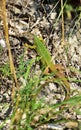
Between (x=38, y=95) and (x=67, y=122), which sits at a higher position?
(x=38, y=95)

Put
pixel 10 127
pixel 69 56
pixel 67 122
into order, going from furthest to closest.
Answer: pixel 69 56, pixel 67 122, pixel 10 127

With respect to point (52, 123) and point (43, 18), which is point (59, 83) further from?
point (43, 18)

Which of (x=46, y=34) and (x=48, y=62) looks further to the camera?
(x=46, y=34)

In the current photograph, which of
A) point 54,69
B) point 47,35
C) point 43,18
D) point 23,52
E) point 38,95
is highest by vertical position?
point 43,18

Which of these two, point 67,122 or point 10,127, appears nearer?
point 10,127

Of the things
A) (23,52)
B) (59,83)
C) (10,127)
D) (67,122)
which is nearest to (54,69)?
(59,83)

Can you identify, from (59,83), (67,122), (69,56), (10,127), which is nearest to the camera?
(10,127)

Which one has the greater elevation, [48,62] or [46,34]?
[46,34]
